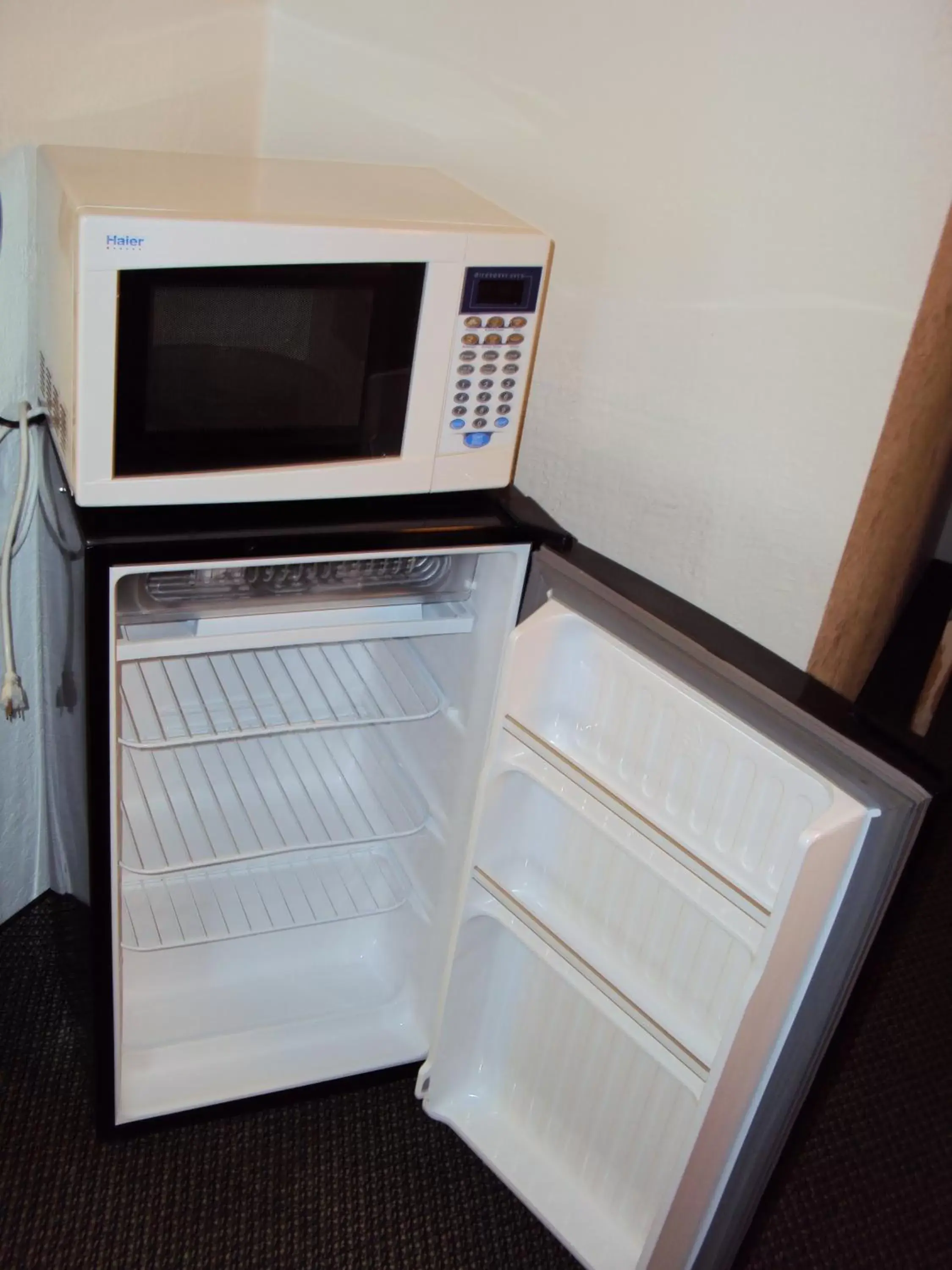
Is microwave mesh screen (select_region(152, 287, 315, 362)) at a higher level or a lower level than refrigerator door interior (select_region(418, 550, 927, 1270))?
higher

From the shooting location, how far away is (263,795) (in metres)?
2.07

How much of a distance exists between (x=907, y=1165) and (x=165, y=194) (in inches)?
75.3

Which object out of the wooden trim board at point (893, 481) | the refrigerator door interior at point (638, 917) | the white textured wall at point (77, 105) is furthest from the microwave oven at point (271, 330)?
the wooden trim board at point (893, 481)

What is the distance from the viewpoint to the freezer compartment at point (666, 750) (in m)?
1.33

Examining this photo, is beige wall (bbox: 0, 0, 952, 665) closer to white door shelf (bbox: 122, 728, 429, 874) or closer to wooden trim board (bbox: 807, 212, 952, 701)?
wooden trim board (bbox: 807, 212, 952, 701)

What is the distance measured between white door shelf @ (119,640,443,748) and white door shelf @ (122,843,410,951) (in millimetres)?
260

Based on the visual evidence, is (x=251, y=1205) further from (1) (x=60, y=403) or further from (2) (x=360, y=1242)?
(1) (x=60, y=403)

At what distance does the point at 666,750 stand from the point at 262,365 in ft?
2.15

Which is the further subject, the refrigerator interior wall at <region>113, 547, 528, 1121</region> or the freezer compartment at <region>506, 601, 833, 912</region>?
the refrigerator interior wall at <region>113, 547, 528, 1121</region>

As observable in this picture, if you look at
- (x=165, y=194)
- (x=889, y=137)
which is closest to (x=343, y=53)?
(x=165, y=194)

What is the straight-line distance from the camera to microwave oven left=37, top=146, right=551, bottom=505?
1.22m

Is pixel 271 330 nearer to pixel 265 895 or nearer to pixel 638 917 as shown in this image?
pixel 638 917

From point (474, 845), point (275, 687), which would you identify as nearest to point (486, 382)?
point (474, 845)

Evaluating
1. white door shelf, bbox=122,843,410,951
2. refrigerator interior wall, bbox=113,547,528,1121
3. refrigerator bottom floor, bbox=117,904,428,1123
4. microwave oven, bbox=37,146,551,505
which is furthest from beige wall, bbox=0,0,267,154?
refrigerator bottom floor, bbox=117,904,428,1123
